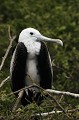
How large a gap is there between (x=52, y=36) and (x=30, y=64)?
3.28 metres

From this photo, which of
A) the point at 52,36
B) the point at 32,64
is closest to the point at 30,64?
the point at 32,64

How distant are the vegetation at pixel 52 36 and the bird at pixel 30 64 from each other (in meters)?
0.18

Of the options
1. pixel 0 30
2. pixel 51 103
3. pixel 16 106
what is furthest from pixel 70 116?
pixel 0 30

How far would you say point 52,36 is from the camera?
352 inches

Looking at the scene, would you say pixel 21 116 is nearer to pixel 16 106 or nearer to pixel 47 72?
pixel 16 106

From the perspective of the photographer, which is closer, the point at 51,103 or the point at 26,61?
the point at 51,103

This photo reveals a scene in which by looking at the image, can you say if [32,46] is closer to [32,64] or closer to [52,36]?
[32,64]

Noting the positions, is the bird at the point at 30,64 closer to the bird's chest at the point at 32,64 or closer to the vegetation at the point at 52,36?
the bird's chest at the point at 32,64

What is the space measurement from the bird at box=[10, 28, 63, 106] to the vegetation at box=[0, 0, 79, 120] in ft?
0.58

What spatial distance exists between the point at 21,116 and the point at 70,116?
1.34ft

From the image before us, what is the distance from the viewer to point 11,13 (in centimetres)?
1116

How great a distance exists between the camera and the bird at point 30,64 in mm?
5652

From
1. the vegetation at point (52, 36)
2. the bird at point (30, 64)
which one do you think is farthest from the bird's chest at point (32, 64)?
the vegetation at point (52, 36)

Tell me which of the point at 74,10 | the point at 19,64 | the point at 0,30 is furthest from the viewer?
the point at 74,10
